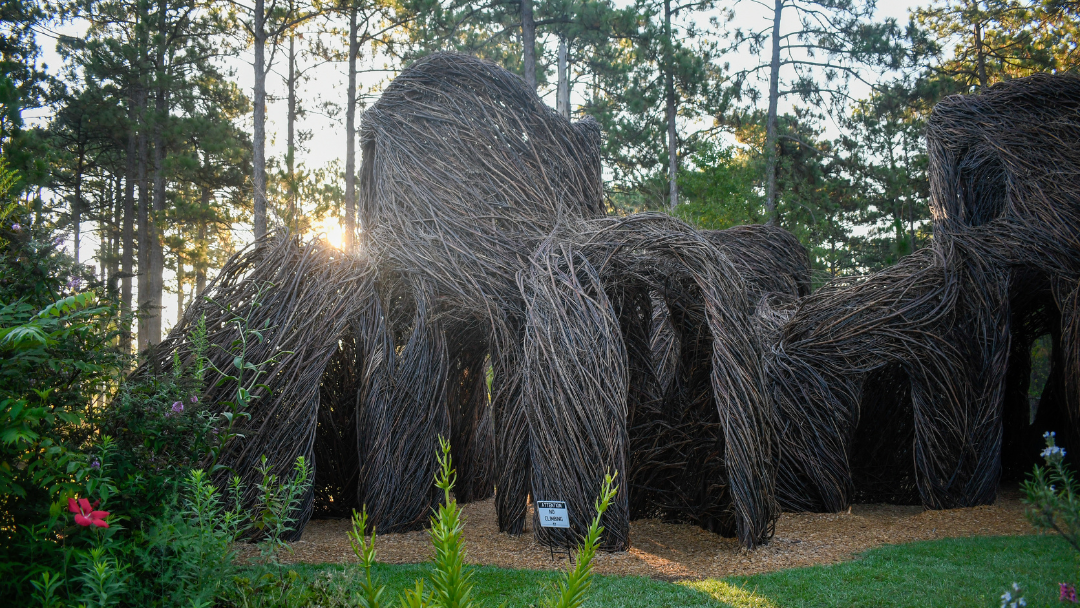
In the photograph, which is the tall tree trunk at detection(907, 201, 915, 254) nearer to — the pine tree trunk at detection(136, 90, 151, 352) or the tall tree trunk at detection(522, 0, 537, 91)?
the tall tree trunk at detection(522, 0, 537, 91)

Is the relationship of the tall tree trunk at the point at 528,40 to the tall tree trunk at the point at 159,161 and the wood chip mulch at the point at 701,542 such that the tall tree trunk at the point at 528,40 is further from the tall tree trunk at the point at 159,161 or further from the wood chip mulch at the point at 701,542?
the wood chip mulch at the point at 701,542

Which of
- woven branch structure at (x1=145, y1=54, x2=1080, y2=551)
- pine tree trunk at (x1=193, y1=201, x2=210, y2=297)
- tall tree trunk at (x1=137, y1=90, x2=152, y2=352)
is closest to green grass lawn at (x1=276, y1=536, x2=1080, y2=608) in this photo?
woven branch structure at (x1=145, y1=54, x2=1080, y2=551)

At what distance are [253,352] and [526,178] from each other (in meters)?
3.49

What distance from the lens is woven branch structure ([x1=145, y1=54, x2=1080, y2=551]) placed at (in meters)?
6.27

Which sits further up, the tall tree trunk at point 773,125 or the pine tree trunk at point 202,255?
the tall tree trunk at point 773,125

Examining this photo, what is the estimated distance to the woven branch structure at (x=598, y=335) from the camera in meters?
6.27

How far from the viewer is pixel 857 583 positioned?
538 cm

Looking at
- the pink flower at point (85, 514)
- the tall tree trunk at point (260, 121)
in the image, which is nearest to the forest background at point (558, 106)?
the tall tree trunk at point (260, 121)

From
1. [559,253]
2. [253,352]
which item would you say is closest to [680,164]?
[559,253]

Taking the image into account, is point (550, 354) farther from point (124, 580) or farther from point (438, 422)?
point (124, 580)

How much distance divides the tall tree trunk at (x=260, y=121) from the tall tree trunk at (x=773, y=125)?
11.4 meters

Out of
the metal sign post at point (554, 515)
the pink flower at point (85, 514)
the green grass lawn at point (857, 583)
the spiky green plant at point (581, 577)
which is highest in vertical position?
the spiky green plant at point (581, 577)

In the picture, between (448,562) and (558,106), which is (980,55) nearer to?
(558,106)

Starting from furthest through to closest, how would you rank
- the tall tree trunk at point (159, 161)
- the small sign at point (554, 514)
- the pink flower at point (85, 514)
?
the tall tree trunk at point (159, 161) → the small sign at point (554, 514) → the pink flower at point (85, 514)
